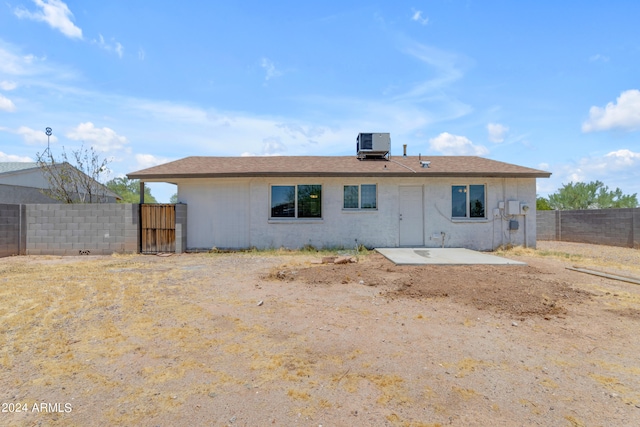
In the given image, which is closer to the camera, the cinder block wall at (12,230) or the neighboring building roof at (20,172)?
the cinder block wall at (12,230)

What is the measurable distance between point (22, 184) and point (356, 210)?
21411 millimetres

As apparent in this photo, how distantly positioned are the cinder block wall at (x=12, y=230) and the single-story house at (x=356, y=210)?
148 inches

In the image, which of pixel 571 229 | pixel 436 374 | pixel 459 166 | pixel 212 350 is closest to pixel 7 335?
pixel 212 350

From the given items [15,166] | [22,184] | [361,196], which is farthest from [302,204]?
[15,166]

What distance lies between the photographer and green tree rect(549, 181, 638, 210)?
70.6 ft

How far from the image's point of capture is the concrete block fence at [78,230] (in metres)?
10.7

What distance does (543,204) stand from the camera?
75.2ft

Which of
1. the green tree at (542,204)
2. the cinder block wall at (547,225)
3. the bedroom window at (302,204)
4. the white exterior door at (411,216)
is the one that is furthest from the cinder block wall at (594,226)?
the bedroom window at (302,204)

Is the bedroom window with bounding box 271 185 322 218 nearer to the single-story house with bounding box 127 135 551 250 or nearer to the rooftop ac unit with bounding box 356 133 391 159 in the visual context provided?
the single-story house with bounding box 127 135 551 250

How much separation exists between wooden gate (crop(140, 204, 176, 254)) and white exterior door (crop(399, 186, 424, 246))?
25.9ft

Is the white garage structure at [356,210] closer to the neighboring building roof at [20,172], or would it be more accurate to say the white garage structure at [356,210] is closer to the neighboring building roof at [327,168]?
the neighboring building roof at [327,168]

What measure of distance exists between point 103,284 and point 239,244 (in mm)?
5184

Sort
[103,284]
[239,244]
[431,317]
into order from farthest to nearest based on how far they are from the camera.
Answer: [239,244], [103,284], [431,317]

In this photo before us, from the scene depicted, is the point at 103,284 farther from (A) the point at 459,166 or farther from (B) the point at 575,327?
(A) the point at 459,166
